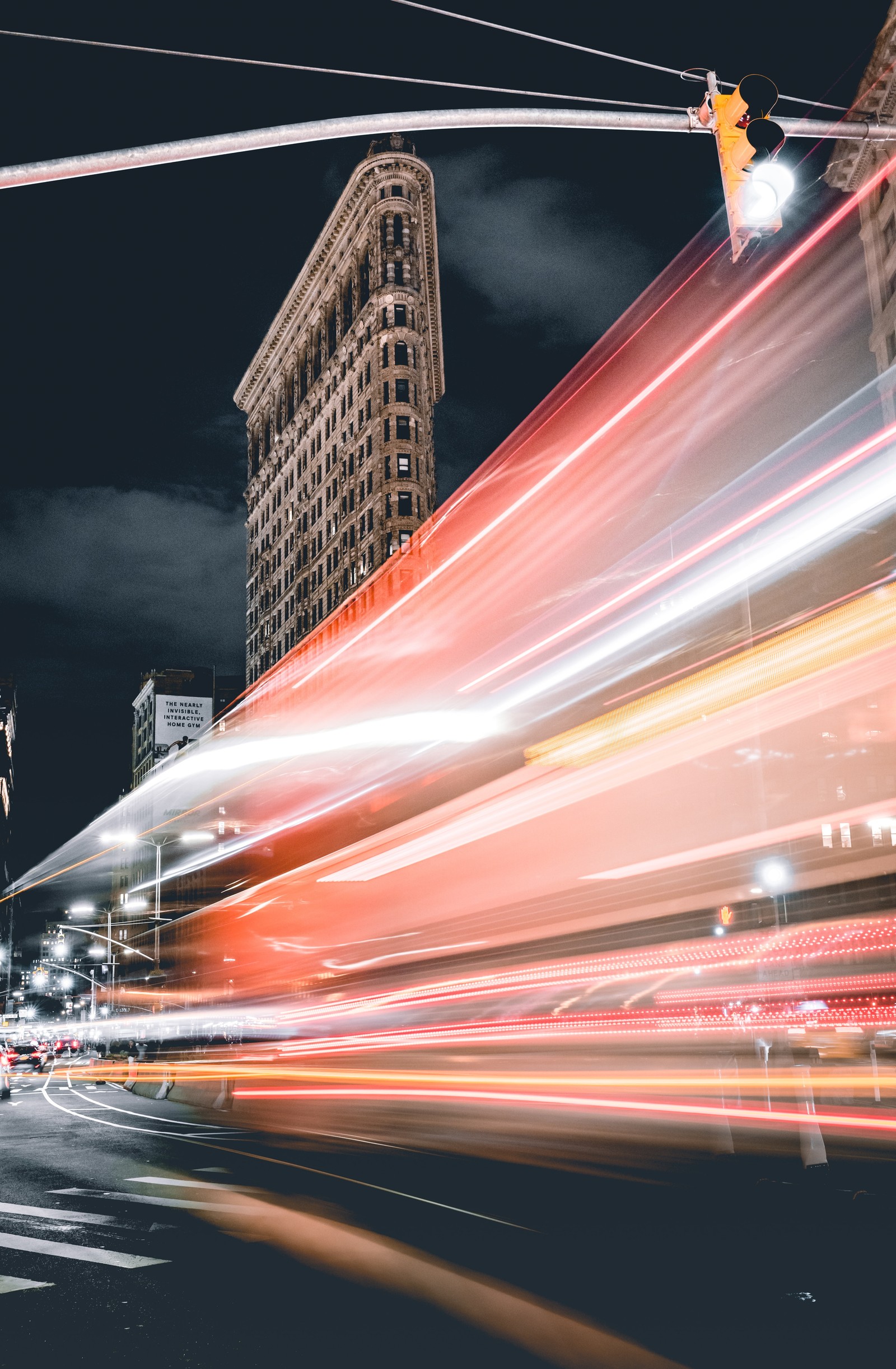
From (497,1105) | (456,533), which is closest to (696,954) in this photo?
(497,1105)

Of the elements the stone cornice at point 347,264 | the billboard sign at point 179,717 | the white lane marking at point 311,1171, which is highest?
the stone cornice at point 347,264

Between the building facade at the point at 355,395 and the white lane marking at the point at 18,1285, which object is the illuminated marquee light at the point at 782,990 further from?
the building facade at the point at 355,395

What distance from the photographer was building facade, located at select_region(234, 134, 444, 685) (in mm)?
80188

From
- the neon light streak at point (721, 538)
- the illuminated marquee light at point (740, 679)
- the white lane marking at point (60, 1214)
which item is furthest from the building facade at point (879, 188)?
the white lane marking at point (60, 1214)

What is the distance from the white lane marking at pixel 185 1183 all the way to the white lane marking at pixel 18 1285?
4007mm

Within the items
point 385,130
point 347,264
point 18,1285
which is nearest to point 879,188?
point 347,264

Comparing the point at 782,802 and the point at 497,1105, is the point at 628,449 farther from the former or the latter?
the point at 782,802

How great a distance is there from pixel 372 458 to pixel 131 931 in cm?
7354

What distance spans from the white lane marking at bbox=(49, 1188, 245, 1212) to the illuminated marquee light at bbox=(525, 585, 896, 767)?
6.96 m

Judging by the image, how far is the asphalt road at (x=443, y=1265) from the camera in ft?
20.0

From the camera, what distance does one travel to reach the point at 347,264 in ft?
295

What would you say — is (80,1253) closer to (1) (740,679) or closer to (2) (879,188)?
(1) (740,679)

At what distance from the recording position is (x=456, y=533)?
111 ft

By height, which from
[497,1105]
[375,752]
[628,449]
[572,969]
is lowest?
[497,1105]
